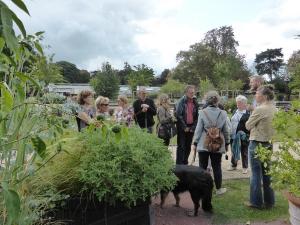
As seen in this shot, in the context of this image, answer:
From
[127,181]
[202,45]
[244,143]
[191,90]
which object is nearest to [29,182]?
[127,181]

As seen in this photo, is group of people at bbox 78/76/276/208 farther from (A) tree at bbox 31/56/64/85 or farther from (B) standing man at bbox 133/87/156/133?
(A) tree at bbox 31/56/64/85

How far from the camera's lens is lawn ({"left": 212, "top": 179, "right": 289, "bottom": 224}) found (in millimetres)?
5289

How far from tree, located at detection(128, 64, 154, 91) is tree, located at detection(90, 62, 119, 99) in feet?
11.7

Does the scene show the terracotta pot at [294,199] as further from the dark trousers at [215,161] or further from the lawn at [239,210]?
the dark trousers at [215,161]

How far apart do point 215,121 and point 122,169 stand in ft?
9.20

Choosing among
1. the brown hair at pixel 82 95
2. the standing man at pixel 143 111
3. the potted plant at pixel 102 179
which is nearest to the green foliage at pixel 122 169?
the potted plant at pixel 102 179

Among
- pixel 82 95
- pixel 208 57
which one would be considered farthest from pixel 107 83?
pixel 82 95

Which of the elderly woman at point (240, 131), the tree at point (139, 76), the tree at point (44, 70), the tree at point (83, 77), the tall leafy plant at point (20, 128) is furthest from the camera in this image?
the tree at point (83, 77)

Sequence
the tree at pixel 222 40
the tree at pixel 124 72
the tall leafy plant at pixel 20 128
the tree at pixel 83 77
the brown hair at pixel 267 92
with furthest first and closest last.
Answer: the tree at pixel 83 77, the tree at pixel 124 72, the tree at pixel 222 40, the brown hair at pixel 267 92, the tall leafy plant at pixel 20 128

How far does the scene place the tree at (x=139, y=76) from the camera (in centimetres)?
4249

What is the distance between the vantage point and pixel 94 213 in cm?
363

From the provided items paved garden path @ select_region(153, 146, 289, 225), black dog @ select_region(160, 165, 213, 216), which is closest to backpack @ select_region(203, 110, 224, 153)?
black dog @ select_region(160, 165, 213, 216)

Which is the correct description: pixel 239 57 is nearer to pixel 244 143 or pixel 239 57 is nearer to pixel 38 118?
pixel 244 143

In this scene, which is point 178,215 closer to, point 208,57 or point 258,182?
point 258,182
